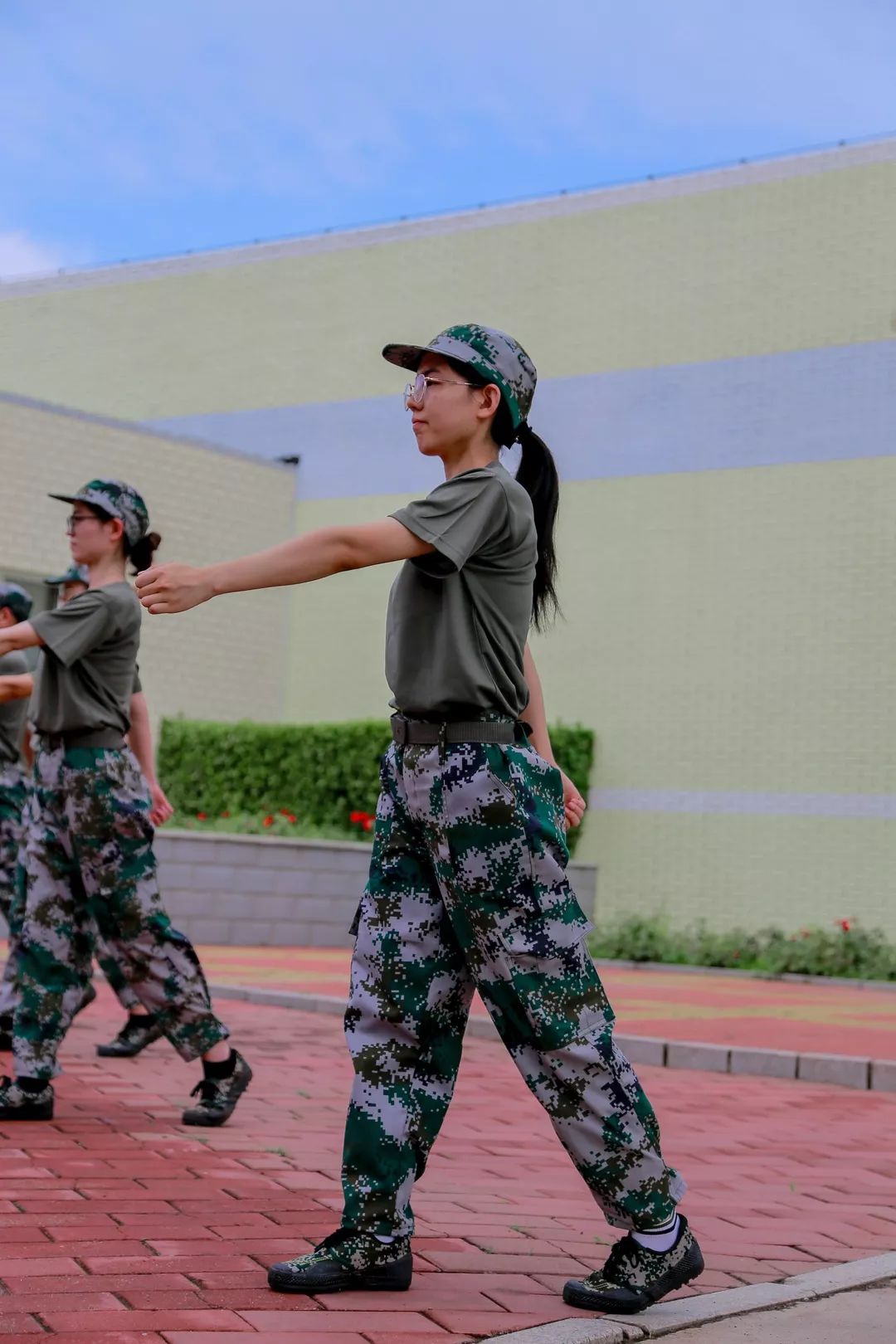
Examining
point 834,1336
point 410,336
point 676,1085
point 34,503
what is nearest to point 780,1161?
point 676,1085

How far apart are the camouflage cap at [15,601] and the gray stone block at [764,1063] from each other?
160 inches

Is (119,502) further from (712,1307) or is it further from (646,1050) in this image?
(646,1050)

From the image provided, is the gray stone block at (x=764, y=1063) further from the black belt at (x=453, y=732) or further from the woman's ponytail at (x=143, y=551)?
the black belt at (x=453, y=732)

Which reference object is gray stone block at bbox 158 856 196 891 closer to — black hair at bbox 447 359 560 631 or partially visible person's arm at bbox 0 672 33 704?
partially visible person's arm at bbox 0 672 33 704

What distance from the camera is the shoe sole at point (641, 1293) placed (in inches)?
146

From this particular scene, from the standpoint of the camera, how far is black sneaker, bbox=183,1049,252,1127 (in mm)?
6000

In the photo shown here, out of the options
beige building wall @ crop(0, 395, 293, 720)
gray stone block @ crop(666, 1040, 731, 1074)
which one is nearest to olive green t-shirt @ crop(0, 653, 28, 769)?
gray stone block @ crop(666, 1040, 731, 1074)

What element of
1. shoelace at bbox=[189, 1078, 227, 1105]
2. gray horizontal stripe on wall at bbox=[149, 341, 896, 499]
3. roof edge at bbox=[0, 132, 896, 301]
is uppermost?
roof edge at bbox=[0, 132, 896, 301]

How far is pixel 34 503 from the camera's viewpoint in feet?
62.8

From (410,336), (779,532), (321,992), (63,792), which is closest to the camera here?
(63,792)

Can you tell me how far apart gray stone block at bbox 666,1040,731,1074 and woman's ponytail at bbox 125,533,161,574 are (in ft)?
13.8

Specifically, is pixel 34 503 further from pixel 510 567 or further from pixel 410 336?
pixel 510 567

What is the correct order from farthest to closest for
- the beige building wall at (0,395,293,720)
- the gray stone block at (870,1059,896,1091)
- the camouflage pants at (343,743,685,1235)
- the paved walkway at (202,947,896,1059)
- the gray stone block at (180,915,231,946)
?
the beige building wall at (0,395,293,720), the gray stone block at (180,915,231,946), the paved walkway at (202,947,896,1059), the gray stone block at (870,1059,896,1091), the camouflage pants at (343,743,685,1235)

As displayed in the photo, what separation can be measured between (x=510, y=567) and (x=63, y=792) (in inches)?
102
